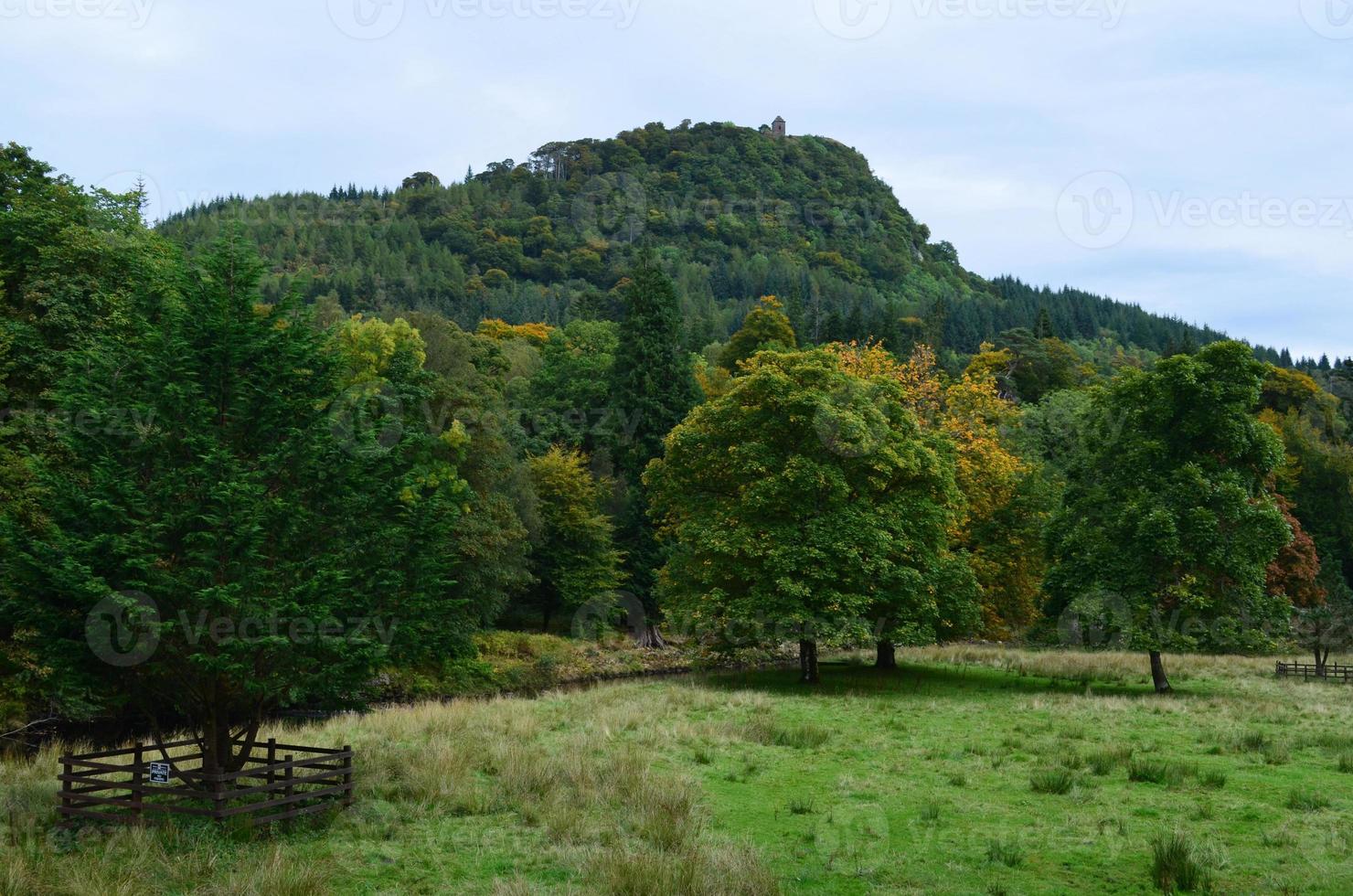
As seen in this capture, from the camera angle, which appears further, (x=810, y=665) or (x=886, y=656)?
(x=886, y=656)

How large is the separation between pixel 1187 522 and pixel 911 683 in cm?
1059

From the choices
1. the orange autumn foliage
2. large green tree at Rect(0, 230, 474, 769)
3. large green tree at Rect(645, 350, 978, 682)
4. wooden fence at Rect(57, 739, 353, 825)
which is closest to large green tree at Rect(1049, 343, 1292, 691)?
large green tree at Rect(645, 350, 978, 682)

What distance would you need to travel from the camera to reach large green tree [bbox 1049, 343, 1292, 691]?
32.0 meters

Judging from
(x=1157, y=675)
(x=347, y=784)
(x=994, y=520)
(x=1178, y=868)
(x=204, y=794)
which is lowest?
(x=1157, y=675)

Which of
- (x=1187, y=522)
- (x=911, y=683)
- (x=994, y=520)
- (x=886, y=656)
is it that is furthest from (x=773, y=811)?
(x=994, y=520)

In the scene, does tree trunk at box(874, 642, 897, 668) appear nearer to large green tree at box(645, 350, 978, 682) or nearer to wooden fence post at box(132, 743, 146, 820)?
large green tree at box(645, 350, 978, 682)

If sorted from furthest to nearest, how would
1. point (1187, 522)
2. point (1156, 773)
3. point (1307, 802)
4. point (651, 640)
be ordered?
point (651, 640)
point (1187, 522)
point (1156, 773)
point (1307, 802)

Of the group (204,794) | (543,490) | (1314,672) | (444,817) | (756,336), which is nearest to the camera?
(204,794)

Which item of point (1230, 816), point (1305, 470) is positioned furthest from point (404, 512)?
point (1305, 470)

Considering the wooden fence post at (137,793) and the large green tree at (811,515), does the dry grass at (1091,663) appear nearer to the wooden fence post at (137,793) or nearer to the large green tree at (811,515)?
the large green tree at (811,515)

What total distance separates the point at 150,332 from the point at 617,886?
10.3m

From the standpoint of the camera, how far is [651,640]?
192 feet

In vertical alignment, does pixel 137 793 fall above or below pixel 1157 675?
above

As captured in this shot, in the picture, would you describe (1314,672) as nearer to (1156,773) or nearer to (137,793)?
(1156,773)
